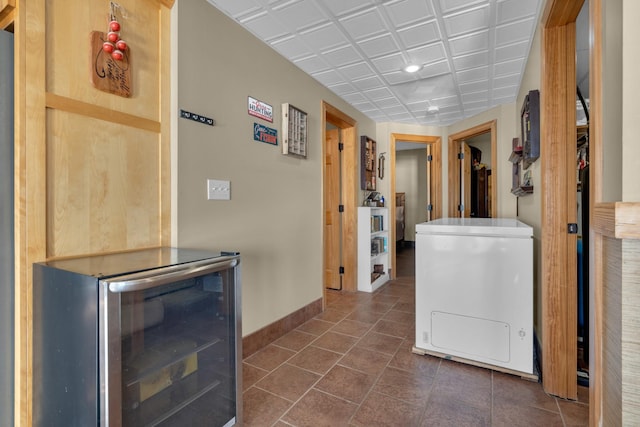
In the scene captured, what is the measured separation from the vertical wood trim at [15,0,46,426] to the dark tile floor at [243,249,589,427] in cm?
99

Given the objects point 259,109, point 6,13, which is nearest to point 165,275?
point 6,13

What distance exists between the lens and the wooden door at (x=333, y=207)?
3.92 m

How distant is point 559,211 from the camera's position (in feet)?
5.52

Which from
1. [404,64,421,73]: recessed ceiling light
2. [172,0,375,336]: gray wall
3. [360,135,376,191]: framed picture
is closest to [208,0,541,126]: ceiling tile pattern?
[404,64,421,73]: recessed ceiling light

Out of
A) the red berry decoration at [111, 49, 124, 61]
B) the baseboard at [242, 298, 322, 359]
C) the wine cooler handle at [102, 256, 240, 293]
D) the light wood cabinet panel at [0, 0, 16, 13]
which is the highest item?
the light wood cabinet panel at [0, 0, 16, 13]

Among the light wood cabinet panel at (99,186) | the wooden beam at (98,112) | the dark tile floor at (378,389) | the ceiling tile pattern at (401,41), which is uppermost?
the ceiling tile pattern at (401,41)

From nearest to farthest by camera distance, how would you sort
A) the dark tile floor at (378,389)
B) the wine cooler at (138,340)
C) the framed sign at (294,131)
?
the wine cooler at (138,340), the dark tile floor at (378,389), the framed sign at (294,131)

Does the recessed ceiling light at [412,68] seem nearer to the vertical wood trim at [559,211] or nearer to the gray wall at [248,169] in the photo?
the gray wall at [248,169]

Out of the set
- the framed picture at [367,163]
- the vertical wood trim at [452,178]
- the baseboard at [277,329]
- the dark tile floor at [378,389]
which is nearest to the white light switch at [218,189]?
the baseboard at [277,329]

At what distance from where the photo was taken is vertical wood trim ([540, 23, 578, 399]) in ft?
5.51

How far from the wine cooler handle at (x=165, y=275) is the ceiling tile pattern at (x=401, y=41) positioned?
1.59 m

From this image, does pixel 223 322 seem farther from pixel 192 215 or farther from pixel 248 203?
pixel 248 203

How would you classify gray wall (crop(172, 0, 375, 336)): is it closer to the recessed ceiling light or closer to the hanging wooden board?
the hanging wooden board

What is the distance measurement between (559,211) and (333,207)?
2538mm
